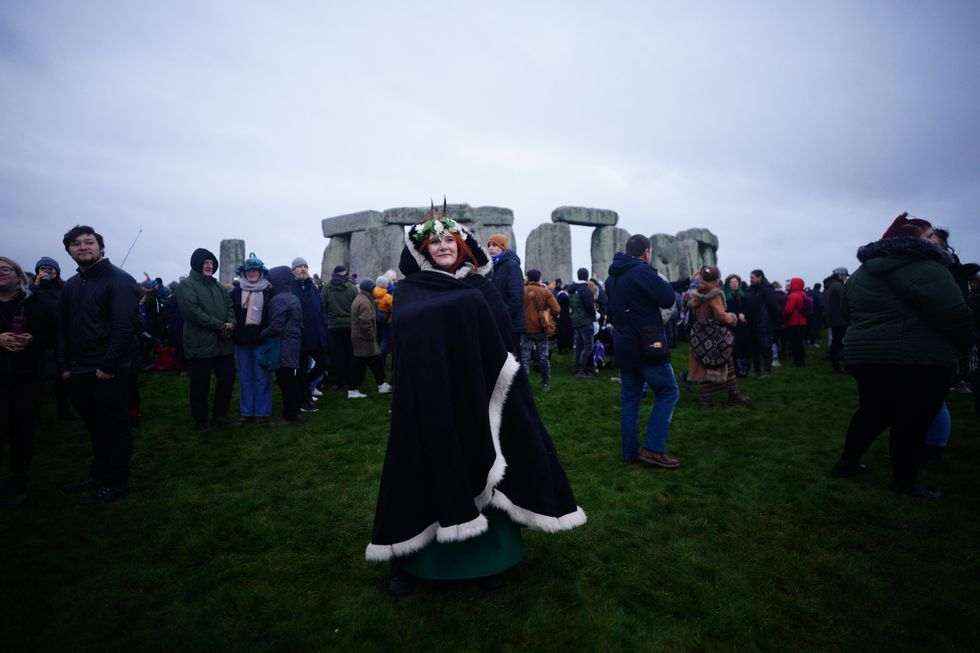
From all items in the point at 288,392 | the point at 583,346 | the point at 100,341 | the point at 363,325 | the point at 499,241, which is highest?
the point at 499,241

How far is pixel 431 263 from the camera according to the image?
9.54ft

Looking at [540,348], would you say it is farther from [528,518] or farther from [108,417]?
[528,518]

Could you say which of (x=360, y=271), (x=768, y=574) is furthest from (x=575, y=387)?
(x=360, y=271)

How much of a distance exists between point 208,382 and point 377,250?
13.9m

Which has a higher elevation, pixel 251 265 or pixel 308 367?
pixel 251 265

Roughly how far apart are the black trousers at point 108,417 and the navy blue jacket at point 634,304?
14.2 ft

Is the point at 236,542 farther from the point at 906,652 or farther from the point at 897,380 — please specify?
the point at 897,380

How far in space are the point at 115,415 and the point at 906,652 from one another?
18.0 feet

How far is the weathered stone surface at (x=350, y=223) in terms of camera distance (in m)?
20.6

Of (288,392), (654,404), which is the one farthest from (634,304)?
(288,392)

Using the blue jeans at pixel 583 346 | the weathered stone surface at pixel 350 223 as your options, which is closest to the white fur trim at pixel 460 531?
the blue jeans at pixel 583 346

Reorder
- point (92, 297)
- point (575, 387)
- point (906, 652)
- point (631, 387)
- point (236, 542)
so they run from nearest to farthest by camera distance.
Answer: point (906, 652) → point (236, 542) → point (92, 297) → point (631, 387) → point (575, 387)

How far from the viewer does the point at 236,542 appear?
367 cm

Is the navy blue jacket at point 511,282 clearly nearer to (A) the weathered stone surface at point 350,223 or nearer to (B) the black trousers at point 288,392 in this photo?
(B) the black trousers at point 288,392
